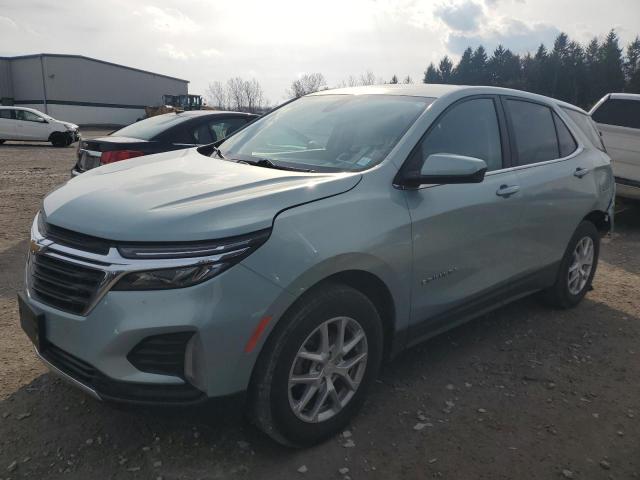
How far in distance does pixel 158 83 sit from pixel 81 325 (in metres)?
63.1

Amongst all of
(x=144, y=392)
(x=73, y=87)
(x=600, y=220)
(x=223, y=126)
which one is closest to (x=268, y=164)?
(x=144, y=392)

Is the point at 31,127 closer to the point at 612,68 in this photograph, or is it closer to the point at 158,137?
the point at 158,137

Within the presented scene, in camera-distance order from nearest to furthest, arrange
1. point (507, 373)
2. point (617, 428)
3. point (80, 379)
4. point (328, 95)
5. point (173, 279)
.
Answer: point (173, 279) < point (80, 379) < point (617, 428) < point (507, 373) < point (328, 95)

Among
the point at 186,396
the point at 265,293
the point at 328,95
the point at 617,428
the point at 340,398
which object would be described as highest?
the point at 328,95

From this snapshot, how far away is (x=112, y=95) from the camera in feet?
180

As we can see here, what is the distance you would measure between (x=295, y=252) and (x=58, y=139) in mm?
23183

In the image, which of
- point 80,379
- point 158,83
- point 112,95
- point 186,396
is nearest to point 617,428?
point 186,396

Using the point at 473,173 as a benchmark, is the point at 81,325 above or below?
below

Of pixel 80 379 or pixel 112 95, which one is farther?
pixel 112 95

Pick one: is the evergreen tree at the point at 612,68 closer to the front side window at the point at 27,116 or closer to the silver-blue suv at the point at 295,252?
the front side window at the point at 27,116

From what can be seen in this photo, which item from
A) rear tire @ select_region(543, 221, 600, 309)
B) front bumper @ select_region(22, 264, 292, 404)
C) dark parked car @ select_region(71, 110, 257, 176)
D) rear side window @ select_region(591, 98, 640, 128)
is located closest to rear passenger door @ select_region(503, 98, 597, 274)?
rear tire @ select_region(543, 221, 600, 309)

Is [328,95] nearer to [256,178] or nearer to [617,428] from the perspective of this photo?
[256,178]

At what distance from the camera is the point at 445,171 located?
2.77 m

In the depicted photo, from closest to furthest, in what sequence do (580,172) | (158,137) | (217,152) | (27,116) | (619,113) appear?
(217,152)
(580,172)
(158,137)
(619,113)
(27,116)
